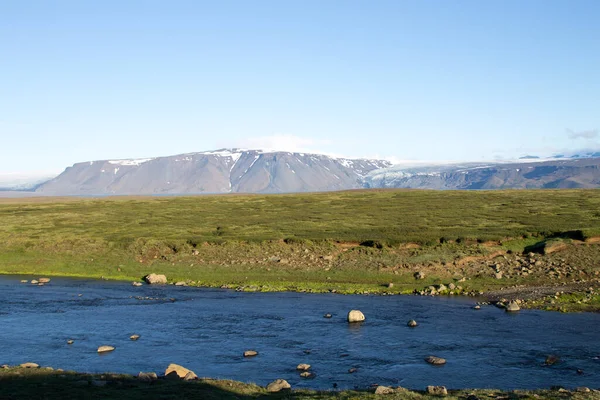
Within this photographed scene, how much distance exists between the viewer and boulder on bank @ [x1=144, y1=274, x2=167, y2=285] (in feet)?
230

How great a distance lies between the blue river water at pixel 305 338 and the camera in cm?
3562

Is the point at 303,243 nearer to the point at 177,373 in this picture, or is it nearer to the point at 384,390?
the point at 177,373

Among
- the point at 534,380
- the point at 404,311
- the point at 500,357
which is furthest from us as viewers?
the point at 404,311

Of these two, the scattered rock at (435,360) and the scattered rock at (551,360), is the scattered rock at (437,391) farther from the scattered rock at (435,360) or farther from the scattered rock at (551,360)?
the scattered rock at (551,360)

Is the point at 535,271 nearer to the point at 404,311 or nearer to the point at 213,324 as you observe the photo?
the point at 404,311

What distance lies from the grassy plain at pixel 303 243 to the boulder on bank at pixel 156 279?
6.14 feet

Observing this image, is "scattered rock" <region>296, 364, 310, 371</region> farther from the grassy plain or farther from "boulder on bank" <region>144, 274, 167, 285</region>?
"boulder on bank" <region>144, 274, 167, 285</region>

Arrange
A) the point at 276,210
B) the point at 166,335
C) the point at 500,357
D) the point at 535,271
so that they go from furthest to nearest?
the point at 276,210
the point at 535,271
the point at 166,335
the point at 500,357

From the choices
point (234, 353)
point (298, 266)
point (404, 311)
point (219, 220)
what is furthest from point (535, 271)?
point (219, 220)

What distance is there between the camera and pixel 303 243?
81.2m

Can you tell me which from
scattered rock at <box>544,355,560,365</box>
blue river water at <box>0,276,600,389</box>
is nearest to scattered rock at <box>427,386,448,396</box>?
blue river water at <box>0,276,600,389</box>

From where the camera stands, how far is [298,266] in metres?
74.5

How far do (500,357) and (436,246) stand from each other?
3770 centimetres

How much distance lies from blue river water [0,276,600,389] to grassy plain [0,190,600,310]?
9280 millimetres
